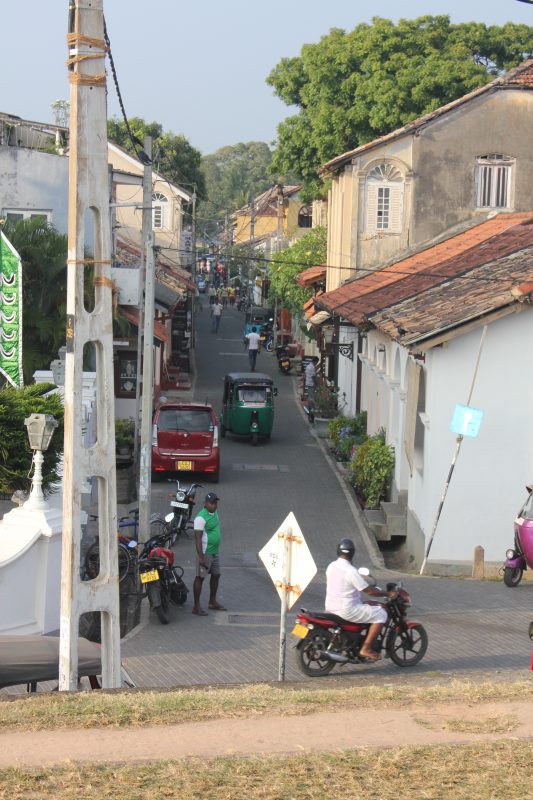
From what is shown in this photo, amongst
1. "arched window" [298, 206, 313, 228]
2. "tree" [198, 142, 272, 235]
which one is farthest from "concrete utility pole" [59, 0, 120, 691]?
"tree" [198, 142, 272, 235]

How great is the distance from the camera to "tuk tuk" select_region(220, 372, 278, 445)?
32.0 metres

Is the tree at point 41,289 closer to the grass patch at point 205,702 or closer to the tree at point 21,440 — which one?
the tree at point 21,440

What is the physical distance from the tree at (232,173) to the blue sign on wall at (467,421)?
104285mm

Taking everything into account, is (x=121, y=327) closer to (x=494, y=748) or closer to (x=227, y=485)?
(x=227, y=485)

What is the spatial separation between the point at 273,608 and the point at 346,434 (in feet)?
45.0

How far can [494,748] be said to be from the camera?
8656 mm

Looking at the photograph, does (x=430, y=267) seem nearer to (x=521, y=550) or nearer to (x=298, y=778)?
(x=521, y=550)

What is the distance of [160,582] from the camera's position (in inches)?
629

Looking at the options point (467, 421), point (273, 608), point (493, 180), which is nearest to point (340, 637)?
point (273, 608)

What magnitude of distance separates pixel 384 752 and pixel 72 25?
250 inches

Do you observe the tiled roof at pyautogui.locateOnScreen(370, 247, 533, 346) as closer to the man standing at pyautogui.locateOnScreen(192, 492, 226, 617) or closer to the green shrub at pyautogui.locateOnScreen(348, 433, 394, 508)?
the green shrub at pyautogui.locateOnScreen(348, 433, 394, 508)

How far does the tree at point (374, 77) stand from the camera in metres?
43.0

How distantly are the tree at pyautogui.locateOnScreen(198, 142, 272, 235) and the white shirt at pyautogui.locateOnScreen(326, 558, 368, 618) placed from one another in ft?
360

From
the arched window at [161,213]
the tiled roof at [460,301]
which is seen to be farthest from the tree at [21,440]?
the arched window at [161,213]
